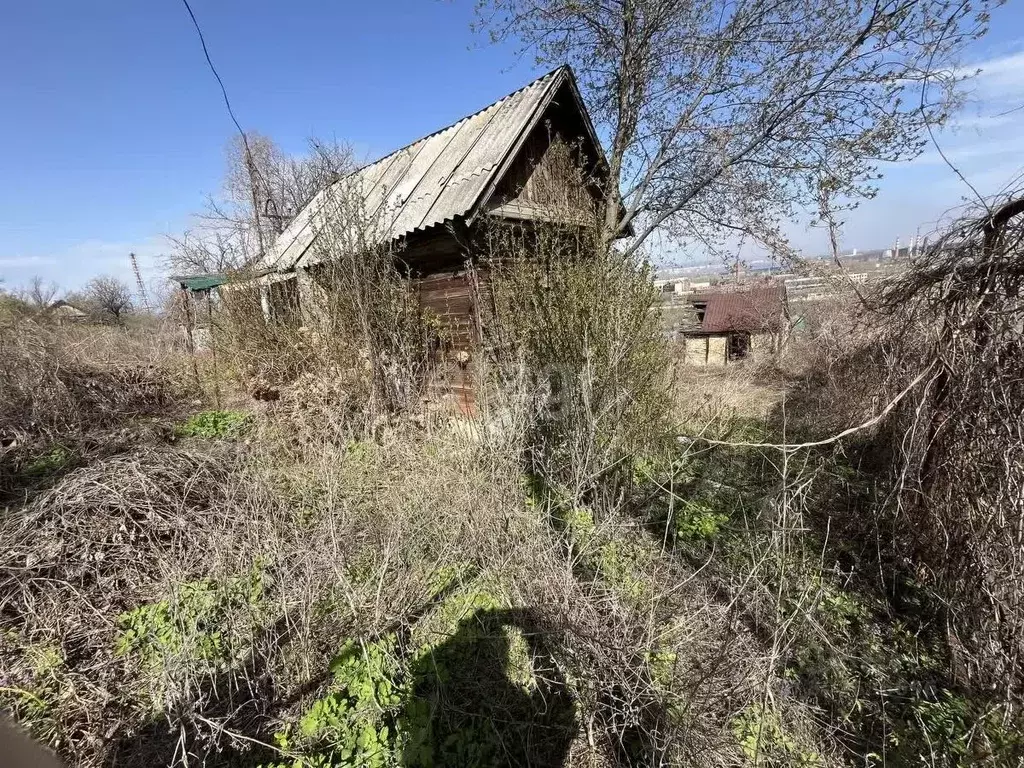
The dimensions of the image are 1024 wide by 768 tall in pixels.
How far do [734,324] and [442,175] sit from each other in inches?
671

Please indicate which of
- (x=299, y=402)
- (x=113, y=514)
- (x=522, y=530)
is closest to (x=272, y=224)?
(x=299, y=402)

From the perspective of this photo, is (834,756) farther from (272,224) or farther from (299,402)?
(272,224)

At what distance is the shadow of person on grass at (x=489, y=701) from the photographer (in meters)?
2.24

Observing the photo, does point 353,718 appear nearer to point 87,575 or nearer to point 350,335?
point 87,575

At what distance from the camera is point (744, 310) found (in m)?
19.0

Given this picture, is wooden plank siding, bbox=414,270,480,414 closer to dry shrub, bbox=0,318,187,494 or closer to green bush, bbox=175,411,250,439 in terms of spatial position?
green bush, bbox=175,411,250,439

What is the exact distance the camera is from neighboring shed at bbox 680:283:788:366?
55.1 ft

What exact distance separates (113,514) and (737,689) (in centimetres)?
463

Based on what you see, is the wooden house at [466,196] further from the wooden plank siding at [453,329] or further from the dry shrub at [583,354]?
the dry shrub at [583,354]

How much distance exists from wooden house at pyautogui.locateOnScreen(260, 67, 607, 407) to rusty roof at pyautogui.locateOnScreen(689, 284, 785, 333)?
12.6m

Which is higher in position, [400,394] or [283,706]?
[400,394]

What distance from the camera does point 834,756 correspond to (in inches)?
87.7

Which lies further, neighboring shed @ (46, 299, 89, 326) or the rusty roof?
the rusty roof

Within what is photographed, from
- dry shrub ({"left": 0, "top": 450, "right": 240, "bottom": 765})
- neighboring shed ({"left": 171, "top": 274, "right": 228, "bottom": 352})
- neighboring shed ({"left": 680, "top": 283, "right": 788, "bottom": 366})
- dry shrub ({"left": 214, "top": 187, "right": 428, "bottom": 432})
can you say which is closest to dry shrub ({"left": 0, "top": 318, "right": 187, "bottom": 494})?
neighboring shed ({"left": 171, "top": 274, "right": 228, "bottom": 352})
